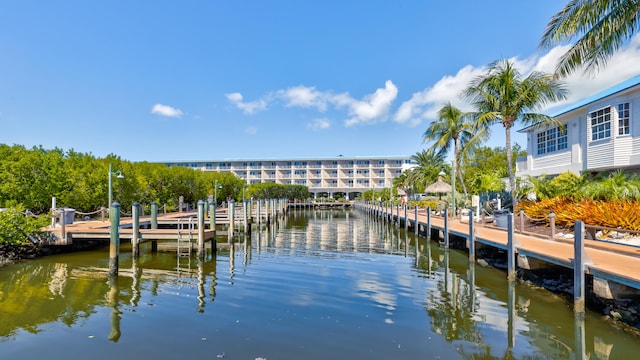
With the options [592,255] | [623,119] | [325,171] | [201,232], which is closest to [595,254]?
[592,255]

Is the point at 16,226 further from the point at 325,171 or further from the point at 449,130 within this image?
the point at 325,171

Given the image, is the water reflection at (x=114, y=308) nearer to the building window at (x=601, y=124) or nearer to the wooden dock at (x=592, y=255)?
the wooden dock at (x=592, y=255)

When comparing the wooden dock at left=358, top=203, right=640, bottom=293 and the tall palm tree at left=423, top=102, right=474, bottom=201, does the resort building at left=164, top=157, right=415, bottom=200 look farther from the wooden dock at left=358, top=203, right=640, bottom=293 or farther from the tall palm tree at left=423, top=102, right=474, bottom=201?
the wooden dock at left=358, top=203, right=640, bottom=293

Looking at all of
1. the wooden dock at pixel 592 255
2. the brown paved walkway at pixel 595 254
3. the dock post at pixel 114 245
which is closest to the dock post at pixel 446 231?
the wooden dock at pixel 592 255

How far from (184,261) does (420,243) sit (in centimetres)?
1250

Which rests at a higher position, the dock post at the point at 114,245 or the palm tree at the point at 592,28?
the palm tree at the point at 592,28

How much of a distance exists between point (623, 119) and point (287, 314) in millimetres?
19750

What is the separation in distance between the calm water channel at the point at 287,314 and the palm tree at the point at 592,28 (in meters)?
7.81

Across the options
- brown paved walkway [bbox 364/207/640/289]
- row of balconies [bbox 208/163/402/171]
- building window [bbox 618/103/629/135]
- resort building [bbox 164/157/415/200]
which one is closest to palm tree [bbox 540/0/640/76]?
brown paved walkway [bbox 364/207/640/289]

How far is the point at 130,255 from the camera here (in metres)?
17.2

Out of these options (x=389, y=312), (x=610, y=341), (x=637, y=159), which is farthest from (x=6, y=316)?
(x=637, y=159)

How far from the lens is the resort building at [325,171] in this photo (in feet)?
327

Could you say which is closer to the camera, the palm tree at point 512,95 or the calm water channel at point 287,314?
the calm water channel at point 287,314

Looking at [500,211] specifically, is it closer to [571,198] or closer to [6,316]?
[571,198]
